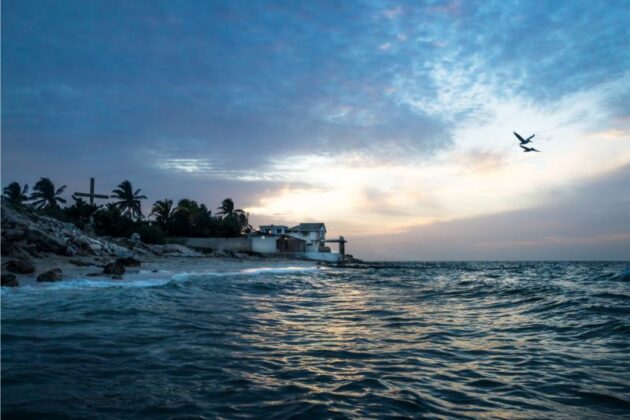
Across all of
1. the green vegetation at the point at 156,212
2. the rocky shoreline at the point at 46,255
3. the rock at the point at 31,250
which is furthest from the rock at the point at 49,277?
the green vegetation at the point at 156,212

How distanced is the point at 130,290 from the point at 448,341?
10716mm

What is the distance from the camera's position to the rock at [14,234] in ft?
66.7

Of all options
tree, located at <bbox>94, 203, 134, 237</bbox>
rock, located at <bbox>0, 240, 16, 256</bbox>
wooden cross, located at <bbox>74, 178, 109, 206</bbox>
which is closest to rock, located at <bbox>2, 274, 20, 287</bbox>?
rock, located at <bbox>0, 240, 16, 256</bbox>

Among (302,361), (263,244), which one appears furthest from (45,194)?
(302,361)

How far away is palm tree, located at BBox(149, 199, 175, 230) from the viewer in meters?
62.1

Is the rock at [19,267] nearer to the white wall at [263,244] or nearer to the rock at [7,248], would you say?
the rock at [7,248]

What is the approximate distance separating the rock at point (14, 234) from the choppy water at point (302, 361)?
36.2 feet

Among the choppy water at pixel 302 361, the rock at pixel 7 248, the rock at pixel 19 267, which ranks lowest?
the choppy water at pixel 302 361

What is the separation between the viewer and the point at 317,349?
678 cm

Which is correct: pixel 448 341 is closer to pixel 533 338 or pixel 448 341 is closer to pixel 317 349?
pixel 533 338

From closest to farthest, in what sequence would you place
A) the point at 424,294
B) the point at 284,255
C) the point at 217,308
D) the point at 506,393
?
the point at 506,393 → the point at 217,308 → the point at 424,294 → the point at 284,255

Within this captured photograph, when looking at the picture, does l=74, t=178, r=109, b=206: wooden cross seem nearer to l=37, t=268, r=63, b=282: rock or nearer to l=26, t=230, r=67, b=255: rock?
l=26, t=230, r=67, b=255: rock

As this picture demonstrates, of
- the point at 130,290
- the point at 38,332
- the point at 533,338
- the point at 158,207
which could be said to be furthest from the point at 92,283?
the point at 158,207

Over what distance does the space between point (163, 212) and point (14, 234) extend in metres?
42.6
